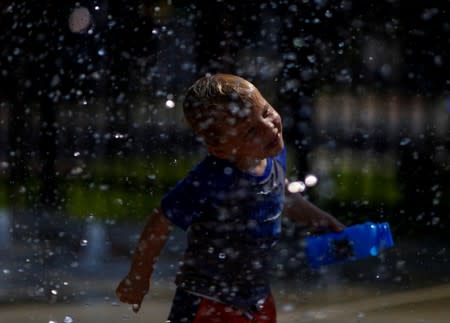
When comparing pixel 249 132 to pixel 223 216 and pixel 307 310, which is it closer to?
pixel 223 216

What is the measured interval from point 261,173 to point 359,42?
7205 millimetres

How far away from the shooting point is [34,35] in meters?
12.2

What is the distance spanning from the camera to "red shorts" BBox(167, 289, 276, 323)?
129 inches

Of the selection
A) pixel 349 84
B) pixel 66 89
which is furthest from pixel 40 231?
pixel 66 89

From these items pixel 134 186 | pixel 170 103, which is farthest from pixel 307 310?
pixel 170 103

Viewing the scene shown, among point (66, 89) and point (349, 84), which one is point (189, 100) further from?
point (66, 89)

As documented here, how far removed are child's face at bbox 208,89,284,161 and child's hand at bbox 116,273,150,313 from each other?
514 mm

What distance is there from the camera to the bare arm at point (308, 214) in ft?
12.2

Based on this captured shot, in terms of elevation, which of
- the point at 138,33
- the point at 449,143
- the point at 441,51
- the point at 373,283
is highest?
the point at 138,33

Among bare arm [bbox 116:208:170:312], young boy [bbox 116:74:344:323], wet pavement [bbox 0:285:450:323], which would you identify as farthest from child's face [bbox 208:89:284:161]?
wet pavement [bbox 0:285:450:323]

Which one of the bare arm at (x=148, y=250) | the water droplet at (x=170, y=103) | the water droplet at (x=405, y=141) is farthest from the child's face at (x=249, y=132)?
the water droplet at (x=170, y=103)

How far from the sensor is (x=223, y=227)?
335 centimetres

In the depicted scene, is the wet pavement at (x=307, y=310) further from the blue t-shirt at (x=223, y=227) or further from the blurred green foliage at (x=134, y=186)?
the blurred green foliage at (x=134, y=186)

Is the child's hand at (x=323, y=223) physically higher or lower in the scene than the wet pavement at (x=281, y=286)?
lower
